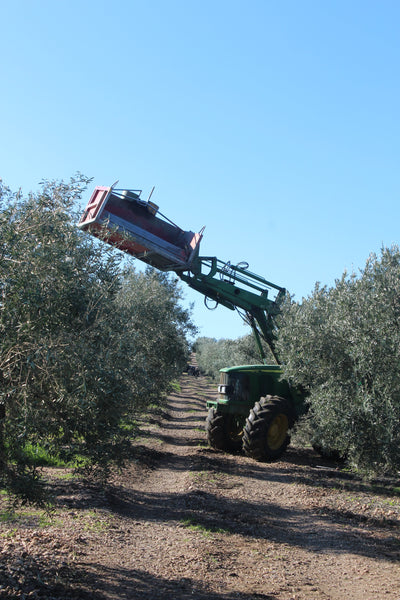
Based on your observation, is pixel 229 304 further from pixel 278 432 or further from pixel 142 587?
pixel 142 587

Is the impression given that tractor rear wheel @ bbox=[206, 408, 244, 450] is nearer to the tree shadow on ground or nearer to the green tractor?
the green tractor

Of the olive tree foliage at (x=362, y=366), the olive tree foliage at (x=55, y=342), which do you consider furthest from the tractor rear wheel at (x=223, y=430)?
the olive tree foliage at (x=55, y=342)

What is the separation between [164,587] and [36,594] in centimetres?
153

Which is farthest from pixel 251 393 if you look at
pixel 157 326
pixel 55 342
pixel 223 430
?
pixel 55 342

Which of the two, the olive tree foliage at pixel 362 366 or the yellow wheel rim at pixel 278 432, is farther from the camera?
the yellow wheel rim at pixel 278 432

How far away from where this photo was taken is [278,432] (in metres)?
16.1

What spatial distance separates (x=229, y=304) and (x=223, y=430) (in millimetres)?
4224

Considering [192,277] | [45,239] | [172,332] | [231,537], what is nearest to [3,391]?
[45,239]

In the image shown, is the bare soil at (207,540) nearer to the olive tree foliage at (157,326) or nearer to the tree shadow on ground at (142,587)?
the tree shadow on ground at (142,587)

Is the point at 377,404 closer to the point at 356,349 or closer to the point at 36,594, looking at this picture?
the point at 356,349

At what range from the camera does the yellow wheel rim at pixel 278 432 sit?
51.9ft

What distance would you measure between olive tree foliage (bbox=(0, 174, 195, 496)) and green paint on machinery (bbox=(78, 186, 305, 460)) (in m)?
3.88

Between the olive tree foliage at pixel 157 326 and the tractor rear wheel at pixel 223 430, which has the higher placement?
the olive tree foliage at pixel 157 326

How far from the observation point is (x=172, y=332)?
74.1 feet
